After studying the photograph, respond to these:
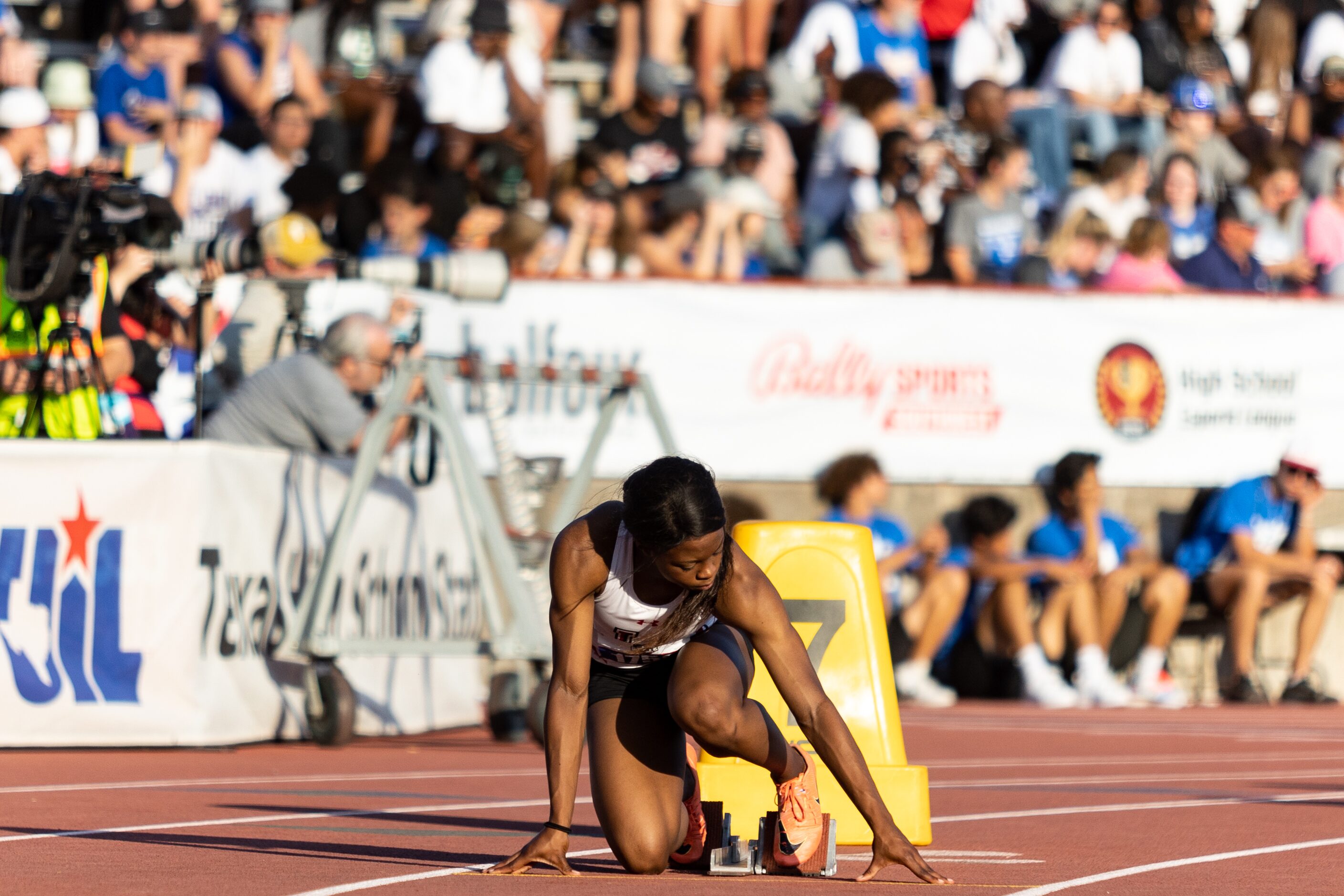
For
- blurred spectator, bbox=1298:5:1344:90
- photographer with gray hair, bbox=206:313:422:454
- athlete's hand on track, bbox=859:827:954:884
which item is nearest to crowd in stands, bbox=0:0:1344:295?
blurred spectator, bbox=1298:5:1344:90

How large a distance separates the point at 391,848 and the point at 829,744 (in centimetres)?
168

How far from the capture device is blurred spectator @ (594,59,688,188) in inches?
637

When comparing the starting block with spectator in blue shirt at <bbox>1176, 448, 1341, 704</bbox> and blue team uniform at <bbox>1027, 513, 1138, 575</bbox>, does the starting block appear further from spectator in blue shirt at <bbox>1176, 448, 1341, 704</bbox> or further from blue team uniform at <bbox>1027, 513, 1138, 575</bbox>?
spectator in blue shirt at <bbox>1176, 448, 1341, 704</bbox>

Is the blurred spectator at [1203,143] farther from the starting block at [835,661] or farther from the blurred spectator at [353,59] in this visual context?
the starting block at [835,661]

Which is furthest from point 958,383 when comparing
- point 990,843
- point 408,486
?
point 990,843

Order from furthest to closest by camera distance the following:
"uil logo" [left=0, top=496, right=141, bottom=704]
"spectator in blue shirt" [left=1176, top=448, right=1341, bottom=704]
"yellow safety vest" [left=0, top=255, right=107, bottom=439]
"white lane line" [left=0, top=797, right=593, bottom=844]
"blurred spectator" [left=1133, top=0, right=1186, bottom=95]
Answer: "blurred spectator" [left=1133, top=0, right=1186, bottom=95]
"spectator in blue shirt" [left=1176, top=448, right=1341, bottom=704]
"yellow safety vest" [left=0, top=255, right=107, bottom=439]
"uil logo" [left=0, top=496, right=141, bottom=704]
"white lane line" [left=0, top=797, right=593, bottom=844]

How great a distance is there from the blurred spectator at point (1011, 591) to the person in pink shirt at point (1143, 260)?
1.96 metres

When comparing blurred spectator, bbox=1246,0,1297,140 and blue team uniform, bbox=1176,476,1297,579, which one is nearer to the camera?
blue team uniform, bbox=1176,476,1297,579

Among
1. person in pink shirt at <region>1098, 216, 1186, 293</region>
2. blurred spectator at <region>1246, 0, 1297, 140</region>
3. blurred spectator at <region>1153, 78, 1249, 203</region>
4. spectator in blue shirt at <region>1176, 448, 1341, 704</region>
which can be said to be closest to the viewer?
spectator in blue shirt at <region>1176, 448, 1341, 704</region>

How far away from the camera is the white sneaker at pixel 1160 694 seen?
1523 cm

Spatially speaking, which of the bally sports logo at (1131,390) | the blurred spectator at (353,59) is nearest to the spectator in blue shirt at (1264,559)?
the bally sports logo at (1131,390)

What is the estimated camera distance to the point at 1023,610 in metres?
15.0

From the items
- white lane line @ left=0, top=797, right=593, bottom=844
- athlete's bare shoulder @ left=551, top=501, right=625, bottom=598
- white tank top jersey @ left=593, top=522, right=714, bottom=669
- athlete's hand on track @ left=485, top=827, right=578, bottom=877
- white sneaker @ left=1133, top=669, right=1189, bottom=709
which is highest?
athlete's bare shoulder @ left=551, top=501, right=625, bottom=598

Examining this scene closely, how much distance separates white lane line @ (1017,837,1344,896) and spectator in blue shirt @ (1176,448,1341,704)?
26.1 feet
